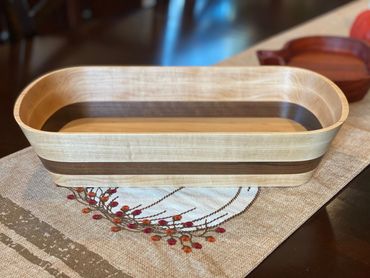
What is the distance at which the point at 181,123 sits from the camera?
683 mm

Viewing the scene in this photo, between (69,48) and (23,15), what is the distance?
169 mm

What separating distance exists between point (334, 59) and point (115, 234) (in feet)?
1.86

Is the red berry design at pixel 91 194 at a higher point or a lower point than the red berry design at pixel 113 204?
higher

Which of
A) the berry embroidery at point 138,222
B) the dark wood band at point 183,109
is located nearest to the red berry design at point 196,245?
the berry embroidery at point 138,222

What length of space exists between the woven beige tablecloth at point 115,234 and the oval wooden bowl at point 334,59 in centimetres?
16

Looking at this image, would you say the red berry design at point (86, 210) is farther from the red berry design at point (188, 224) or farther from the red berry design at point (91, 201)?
the red berry design at point (188, 224)

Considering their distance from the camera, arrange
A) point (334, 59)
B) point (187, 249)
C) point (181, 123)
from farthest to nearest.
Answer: point (334, 59) < point (181, 123) < point (187, 249)

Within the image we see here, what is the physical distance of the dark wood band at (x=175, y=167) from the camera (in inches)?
21.8

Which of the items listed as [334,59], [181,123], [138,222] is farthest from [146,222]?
[334,59]

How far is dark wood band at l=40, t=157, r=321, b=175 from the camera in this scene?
55 cm

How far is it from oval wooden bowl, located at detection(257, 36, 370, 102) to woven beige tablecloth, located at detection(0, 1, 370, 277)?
159mm

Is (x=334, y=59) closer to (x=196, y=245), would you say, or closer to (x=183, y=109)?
(x=183, y=109)

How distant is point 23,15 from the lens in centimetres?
114

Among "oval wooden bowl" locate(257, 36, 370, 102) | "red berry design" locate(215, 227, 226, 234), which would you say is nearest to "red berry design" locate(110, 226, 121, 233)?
"red berry design" locate(215, 227, 226, 234)
